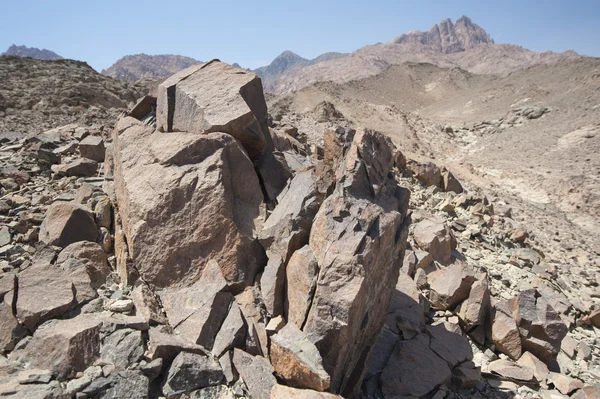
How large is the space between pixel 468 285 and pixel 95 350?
5863mm

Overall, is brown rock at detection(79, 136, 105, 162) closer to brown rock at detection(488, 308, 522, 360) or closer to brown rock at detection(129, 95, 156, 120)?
brown rock at detection(129, 95, 156, 120)

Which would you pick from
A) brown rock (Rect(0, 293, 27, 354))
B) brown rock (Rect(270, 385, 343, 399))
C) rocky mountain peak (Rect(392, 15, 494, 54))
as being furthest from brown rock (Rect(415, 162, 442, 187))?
rocky mountain peak (Rect(392, 15, 494, 54))

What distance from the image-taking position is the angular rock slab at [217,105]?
5570mm

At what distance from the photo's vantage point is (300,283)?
4.34 metres

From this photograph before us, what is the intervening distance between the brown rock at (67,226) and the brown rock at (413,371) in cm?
471

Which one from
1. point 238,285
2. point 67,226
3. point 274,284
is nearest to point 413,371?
point 274,284

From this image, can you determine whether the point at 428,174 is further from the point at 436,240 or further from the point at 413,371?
the point at 413,371

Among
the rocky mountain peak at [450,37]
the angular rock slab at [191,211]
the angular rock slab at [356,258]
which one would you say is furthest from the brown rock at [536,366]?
the rocky mountain peak at [450,37]

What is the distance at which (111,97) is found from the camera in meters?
18.2

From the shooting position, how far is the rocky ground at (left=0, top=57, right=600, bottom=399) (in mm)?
3693

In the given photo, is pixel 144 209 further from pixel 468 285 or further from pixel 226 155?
pixel 468 285

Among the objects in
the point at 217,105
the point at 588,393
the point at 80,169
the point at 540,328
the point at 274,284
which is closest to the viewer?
the point at 274,284

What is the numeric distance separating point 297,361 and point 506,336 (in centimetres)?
412

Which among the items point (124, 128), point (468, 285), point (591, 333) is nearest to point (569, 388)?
point (468, 285)
